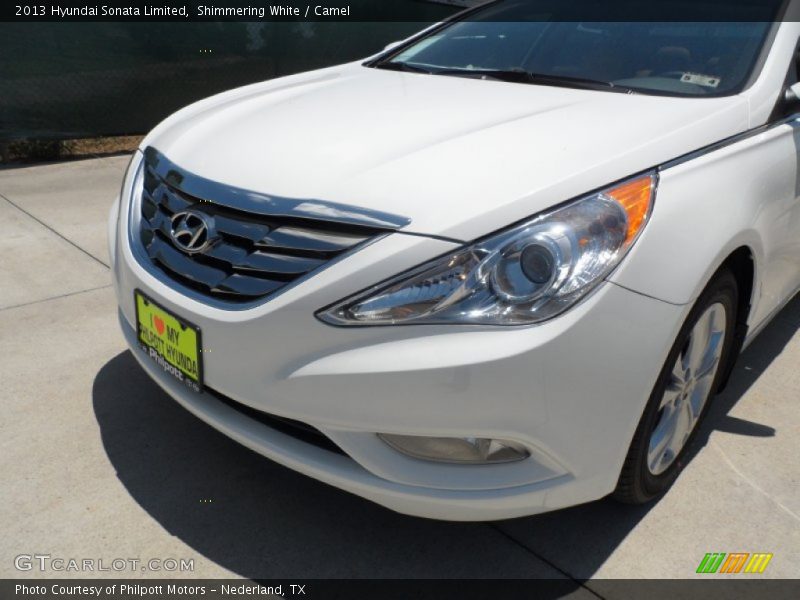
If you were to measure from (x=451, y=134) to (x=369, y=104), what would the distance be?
0.46 meters

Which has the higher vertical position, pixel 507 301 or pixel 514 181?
pixel 514 181

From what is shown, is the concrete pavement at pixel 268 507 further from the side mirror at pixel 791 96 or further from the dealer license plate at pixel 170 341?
the side mirror at pixel 791 96

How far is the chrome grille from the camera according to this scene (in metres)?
1.87

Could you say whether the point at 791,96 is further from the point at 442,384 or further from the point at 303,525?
the point at 303,525

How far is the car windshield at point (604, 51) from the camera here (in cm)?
267

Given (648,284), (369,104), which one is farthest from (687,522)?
(369,104)

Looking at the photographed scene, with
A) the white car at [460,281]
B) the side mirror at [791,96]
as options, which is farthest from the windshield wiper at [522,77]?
the side mirror at [791,96]

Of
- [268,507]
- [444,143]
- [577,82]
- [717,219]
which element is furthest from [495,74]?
[268,507]

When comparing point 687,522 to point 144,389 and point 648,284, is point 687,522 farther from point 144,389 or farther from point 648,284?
point 144,389

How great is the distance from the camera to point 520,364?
1.74 meters

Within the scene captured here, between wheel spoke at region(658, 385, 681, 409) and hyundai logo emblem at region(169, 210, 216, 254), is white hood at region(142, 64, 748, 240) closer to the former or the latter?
hyundai logo emblem at region(169, 210, 216, 254)

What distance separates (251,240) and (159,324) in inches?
16.1

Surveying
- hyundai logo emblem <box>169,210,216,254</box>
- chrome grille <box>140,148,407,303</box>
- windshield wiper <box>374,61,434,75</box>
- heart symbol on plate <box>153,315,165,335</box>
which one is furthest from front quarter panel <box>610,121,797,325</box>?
windshield wiper <box>374,61,434,75</box>

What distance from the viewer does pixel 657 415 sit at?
221 centimetres
